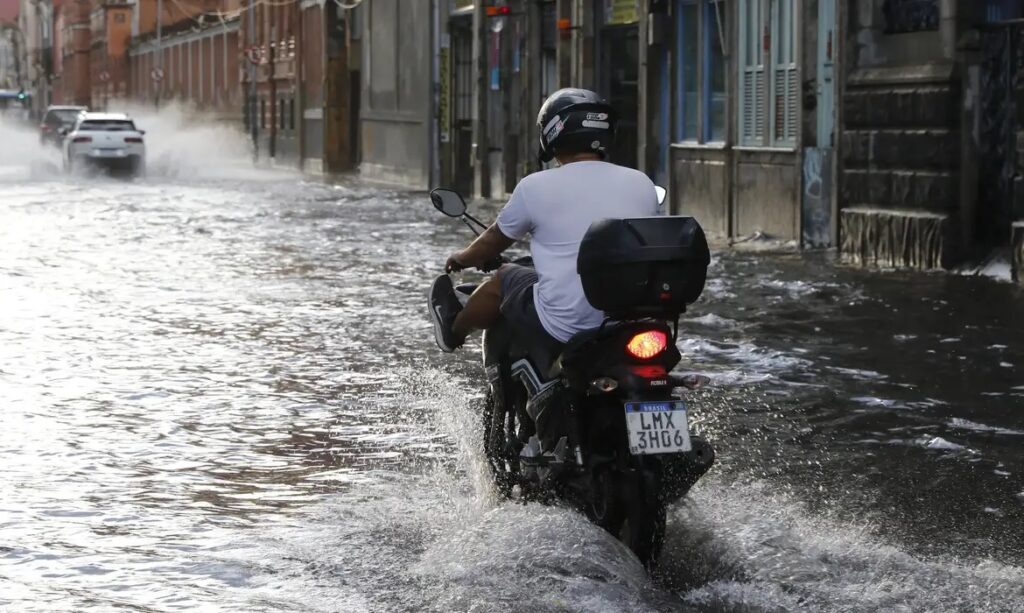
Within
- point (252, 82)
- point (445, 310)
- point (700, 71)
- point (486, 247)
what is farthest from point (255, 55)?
point (486, 247)

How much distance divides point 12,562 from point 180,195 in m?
30.9

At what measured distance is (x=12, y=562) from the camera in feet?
20.6

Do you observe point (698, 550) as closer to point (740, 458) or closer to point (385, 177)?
point (740, 458)

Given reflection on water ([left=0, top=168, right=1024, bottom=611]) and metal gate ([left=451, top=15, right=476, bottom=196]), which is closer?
reflection on water ([left=0, top=168, right=1024, bottom=611])

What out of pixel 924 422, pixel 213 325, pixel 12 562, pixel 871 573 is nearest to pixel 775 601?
pixel 871 573

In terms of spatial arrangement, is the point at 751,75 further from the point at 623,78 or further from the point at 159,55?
the point at 159,55

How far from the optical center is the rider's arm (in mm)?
6688

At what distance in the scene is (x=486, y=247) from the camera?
674 cm

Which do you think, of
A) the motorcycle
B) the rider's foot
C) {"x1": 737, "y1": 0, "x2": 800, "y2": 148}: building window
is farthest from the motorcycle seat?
{"x1": 737, "y1": 0, "x2": 800, "y2": 148}: building window

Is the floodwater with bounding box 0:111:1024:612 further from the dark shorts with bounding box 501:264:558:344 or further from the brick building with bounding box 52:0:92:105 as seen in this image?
the brick building with bounding box 52:0:92:105

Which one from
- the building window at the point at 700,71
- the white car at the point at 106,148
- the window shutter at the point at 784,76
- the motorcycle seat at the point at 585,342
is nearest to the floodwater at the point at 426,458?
the motorcycle seat at the point at 585,342

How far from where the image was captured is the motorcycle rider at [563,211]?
21.3 feet

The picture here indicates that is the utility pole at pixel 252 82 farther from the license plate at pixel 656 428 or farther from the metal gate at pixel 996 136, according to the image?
the license plate at pixel 656 428

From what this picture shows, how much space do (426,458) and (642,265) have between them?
2.59m
